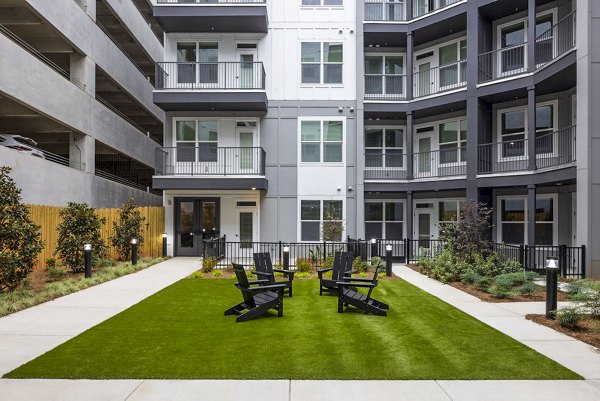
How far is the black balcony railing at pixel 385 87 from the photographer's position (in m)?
22.0

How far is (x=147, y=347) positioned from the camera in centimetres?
679

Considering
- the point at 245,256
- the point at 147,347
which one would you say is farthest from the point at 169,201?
the point at 147,347

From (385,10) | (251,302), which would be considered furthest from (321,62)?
(251,302)

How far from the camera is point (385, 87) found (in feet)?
72.6

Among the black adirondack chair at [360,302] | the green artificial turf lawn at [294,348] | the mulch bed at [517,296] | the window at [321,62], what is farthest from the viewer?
the window at [321,62]

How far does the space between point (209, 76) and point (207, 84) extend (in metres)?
0.40

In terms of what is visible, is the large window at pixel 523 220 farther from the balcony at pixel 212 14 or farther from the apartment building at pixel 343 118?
the balcony at pixel 212 14

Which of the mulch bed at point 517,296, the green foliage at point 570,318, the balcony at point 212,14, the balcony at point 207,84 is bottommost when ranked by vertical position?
the mulch bed at point 517,296

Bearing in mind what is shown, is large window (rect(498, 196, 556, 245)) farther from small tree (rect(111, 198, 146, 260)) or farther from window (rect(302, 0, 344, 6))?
small tree (rect(111, 198, 146, 260))

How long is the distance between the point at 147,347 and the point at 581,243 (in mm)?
13746

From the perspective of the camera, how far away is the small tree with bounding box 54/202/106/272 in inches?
568

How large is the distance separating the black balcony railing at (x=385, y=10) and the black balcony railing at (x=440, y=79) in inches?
121

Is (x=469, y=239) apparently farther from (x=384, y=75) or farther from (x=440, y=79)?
(x=384, y=75)

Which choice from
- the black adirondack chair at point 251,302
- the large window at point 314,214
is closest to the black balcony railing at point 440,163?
the large window at point 314,214
